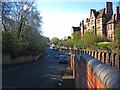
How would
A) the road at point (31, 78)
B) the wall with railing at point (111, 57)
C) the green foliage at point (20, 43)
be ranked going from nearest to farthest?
the road at point (31, 78)
the wall with railing at point (111, 57)
the green foliage at point (20, 43)

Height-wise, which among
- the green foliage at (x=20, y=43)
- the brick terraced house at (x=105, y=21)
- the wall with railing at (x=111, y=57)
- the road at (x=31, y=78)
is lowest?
the road at (x=31, y=78)

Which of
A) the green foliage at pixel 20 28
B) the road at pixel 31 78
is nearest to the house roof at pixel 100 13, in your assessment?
the green foliage at pixel 20 28

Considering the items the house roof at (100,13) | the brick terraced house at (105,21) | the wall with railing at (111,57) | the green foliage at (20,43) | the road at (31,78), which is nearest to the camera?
the road at (31,78)

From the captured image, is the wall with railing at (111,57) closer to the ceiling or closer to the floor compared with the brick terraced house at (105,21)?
closer to the floor

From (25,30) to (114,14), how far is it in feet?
119

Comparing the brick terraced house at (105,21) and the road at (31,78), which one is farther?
A: the brick terraced house at (105,21)

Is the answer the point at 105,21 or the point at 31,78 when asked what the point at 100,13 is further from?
the point at 31,78

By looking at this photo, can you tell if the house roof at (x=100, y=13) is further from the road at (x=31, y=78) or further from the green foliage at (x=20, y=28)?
the road at (x=31, y=78)

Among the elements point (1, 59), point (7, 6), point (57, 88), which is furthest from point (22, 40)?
point (57, 88)

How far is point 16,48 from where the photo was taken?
45.9 m

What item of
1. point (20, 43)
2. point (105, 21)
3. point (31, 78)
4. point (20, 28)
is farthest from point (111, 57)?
point (105, 21)

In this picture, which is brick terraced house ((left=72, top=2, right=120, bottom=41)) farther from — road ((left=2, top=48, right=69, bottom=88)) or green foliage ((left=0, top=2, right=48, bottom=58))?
road ((left=2, top=48, right=69, bottom=88))

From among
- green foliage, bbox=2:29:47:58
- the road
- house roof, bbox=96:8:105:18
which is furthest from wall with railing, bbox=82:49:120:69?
house roof, bbox=96:8:105:18

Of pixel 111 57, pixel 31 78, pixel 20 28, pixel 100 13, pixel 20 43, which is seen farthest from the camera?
pixel 100 13
